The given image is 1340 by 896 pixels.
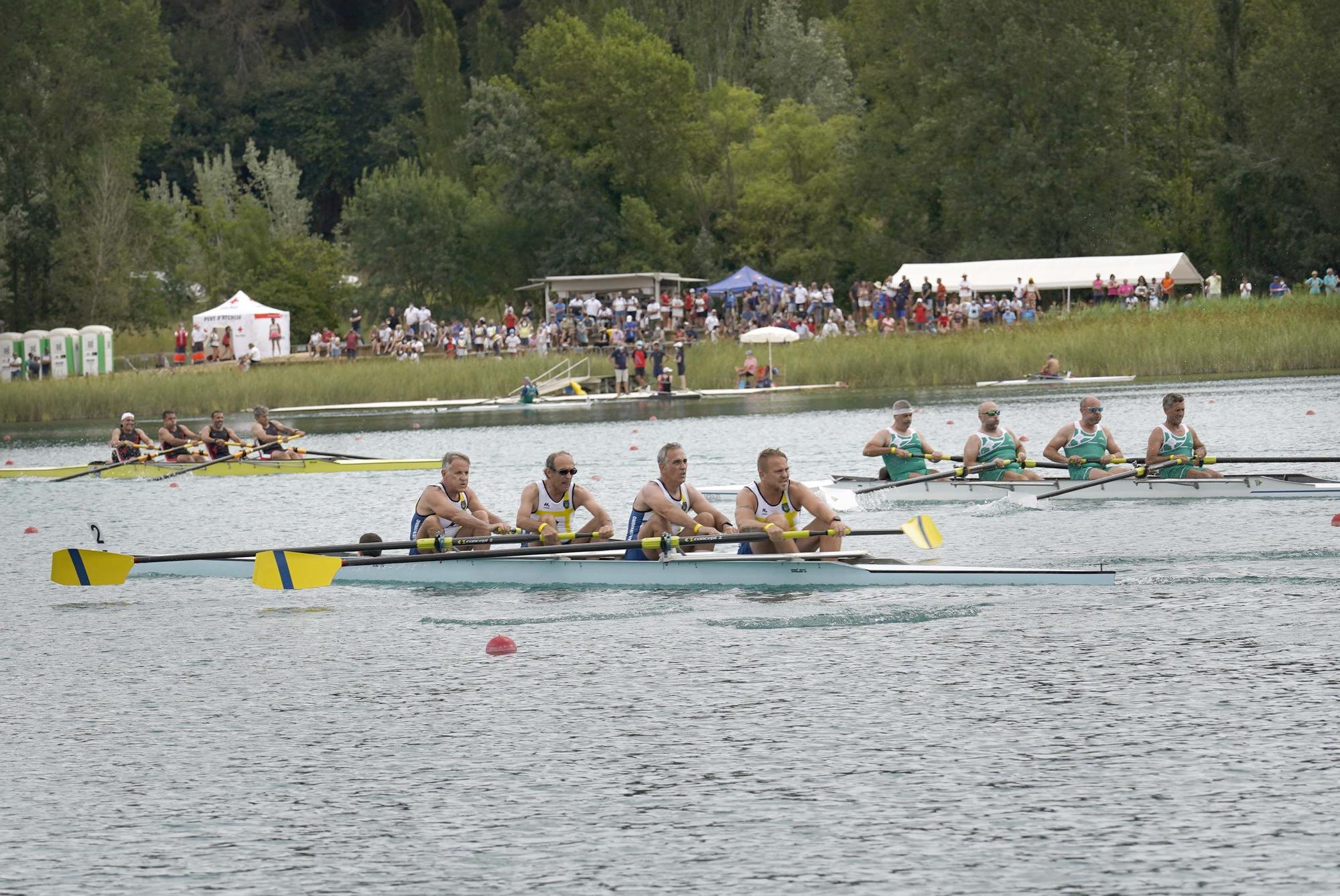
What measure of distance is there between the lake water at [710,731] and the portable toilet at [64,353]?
42.2 meters

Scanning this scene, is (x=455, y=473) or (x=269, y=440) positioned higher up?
(x=455, y=473)

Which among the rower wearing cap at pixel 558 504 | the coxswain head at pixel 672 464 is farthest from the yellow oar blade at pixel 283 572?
the coxswain head at pixel 672 464

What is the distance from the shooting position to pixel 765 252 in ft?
256

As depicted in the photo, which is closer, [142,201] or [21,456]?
[21,456]

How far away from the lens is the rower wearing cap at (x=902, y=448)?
23328 millimetres

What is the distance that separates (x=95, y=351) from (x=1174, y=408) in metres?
48.3

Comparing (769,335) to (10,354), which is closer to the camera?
(769,335)

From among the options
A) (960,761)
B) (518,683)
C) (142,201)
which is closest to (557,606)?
(518,683)

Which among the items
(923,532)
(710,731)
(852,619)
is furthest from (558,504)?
(710,731)

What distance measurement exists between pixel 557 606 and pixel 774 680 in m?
4.06

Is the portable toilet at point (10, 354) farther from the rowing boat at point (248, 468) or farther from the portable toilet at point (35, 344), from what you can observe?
the rowing boat at point (248, 468)

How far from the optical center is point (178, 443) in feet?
107

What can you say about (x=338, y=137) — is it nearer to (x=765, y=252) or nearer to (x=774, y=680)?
(x=765, y=252)

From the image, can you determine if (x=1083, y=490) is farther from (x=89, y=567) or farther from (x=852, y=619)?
(x=89, y=567)
